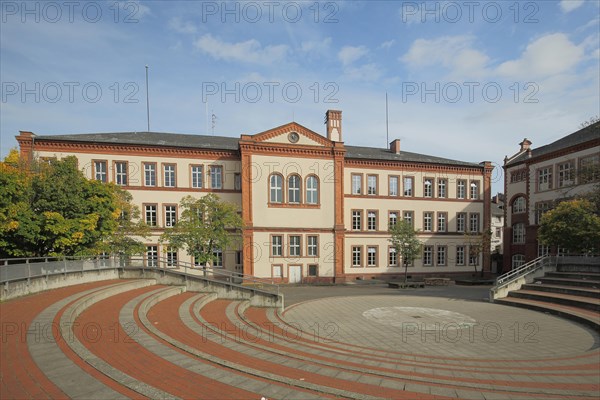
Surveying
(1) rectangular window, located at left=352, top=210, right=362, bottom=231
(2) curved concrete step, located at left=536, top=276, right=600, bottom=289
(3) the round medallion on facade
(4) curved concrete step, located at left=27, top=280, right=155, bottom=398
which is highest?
(3) the round medallion on facade

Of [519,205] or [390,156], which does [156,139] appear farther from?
[519,205]

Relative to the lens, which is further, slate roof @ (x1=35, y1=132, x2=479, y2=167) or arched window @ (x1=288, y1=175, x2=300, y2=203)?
arched window @ (x1=288, y1=175, x2=300, y2=203)

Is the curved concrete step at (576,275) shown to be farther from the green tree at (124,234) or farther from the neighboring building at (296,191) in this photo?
the green tree at (124,234)

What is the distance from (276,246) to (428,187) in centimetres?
1904

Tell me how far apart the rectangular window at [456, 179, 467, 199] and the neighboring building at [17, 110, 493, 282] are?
0.27 metres

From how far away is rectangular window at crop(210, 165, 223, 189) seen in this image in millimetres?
30302

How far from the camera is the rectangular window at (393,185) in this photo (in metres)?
34.8

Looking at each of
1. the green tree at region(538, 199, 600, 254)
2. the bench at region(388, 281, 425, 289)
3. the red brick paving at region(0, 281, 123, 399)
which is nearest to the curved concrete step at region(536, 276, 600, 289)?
the green tree at region(538, 199, 600, 254)

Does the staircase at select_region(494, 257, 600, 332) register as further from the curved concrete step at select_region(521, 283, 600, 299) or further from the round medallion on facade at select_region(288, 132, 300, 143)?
the round medallion on facade at select_region(288, 132, 300, 143)

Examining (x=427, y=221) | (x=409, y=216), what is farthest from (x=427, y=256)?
(x=409, y=216)

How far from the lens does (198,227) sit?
22.5 metres

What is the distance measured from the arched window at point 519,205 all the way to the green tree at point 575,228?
14.6m

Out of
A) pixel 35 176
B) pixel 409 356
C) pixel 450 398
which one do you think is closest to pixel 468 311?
pixel 409 356

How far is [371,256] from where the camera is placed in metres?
33.9
